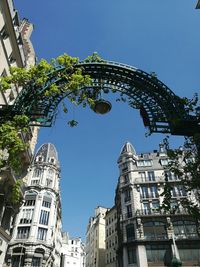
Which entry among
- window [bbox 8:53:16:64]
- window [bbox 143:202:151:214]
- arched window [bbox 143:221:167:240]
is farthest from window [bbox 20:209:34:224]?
window [bbox 8:53:16:64]

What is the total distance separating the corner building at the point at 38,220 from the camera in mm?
52719

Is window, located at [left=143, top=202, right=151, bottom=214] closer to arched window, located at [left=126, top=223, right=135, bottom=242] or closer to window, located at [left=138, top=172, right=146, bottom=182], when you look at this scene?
arched window, located at [left=126, top=223, right=135, bottom=242]

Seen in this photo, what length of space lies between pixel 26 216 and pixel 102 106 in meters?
55.3

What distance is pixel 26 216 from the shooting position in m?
58.8

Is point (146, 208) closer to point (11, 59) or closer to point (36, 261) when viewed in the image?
point (36, 261)

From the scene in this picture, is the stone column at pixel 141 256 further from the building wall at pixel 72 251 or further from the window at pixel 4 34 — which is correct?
the building wall at pixel 72 251

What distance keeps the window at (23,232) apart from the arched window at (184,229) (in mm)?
33893

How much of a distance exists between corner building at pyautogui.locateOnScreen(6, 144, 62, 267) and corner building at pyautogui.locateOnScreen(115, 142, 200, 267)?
18.7 m

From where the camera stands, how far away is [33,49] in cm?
3378

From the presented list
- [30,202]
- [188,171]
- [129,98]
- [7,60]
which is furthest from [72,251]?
[188,171]

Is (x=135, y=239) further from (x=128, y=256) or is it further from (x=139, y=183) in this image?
(x=139, y=183)

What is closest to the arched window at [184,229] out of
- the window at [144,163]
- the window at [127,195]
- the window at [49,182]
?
the window at [127,195]

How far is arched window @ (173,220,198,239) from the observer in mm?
45312

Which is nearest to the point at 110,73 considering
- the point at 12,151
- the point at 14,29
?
the point at 12,151
